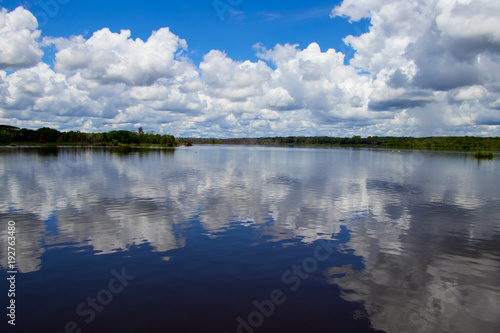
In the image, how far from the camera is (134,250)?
16906mm

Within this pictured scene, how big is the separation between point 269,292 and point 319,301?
2.06 meters

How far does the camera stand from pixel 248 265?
15.2m

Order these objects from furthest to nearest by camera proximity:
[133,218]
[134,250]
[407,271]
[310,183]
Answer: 1. [310,183]
2. [133,218]
3. [134,250]
4. [407,271]

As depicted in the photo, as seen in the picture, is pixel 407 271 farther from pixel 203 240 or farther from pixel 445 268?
pixel 203 240

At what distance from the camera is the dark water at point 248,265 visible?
10.8 metres

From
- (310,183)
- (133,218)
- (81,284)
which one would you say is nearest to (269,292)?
(81,284)

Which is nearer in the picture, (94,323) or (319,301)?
(94,323)

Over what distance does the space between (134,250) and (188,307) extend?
23.1 feet

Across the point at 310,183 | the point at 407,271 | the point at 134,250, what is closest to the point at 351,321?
the point at 407,271

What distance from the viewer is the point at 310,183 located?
44.8 meters

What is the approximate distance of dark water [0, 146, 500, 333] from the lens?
10797 mm

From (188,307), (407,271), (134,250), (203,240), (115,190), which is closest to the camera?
(188,307)

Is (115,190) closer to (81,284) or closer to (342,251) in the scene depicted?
(81,284)

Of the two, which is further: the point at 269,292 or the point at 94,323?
the point at 269,292
